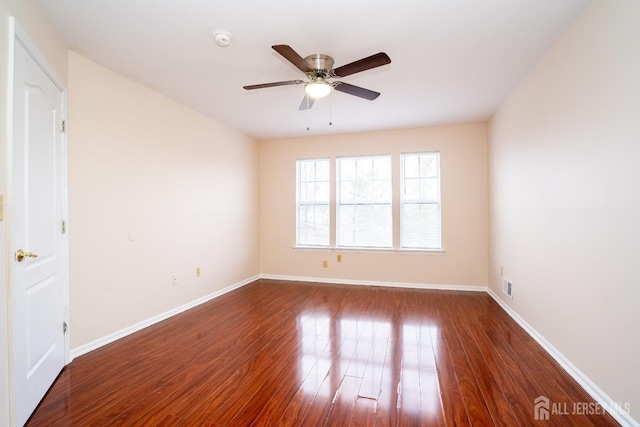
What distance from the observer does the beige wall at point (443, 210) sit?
457 centimetres

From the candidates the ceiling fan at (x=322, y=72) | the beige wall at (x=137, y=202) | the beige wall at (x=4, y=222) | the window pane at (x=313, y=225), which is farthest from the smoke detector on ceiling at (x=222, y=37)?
the window pane at (x=313, y=225)

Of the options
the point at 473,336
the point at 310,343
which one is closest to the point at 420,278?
the point at 473,336

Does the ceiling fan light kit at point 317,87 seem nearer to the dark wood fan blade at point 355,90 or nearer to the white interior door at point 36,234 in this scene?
the dark wood fan blade at point 355,90

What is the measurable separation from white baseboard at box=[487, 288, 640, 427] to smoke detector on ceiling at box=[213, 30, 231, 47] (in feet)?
11.4

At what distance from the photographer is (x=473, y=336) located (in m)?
2.88

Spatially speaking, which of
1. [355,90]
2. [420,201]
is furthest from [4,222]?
[420,201]

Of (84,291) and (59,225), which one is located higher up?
(59,225)

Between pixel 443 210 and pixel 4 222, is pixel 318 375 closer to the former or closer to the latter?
pixel 4 222

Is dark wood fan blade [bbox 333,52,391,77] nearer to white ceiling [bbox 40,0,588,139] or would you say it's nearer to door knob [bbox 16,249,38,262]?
white ceiling [bbox 40,0,588,139]

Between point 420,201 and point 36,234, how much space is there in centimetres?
454

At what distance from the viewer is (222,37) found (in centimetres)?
229

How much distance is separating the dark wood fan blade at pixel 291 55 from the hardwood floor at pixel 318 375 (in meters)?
2.24

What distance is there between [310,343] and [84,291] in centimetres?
202

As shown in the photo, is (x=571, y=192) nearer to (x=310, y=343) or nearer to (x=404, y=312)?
(x=404, y=312)
